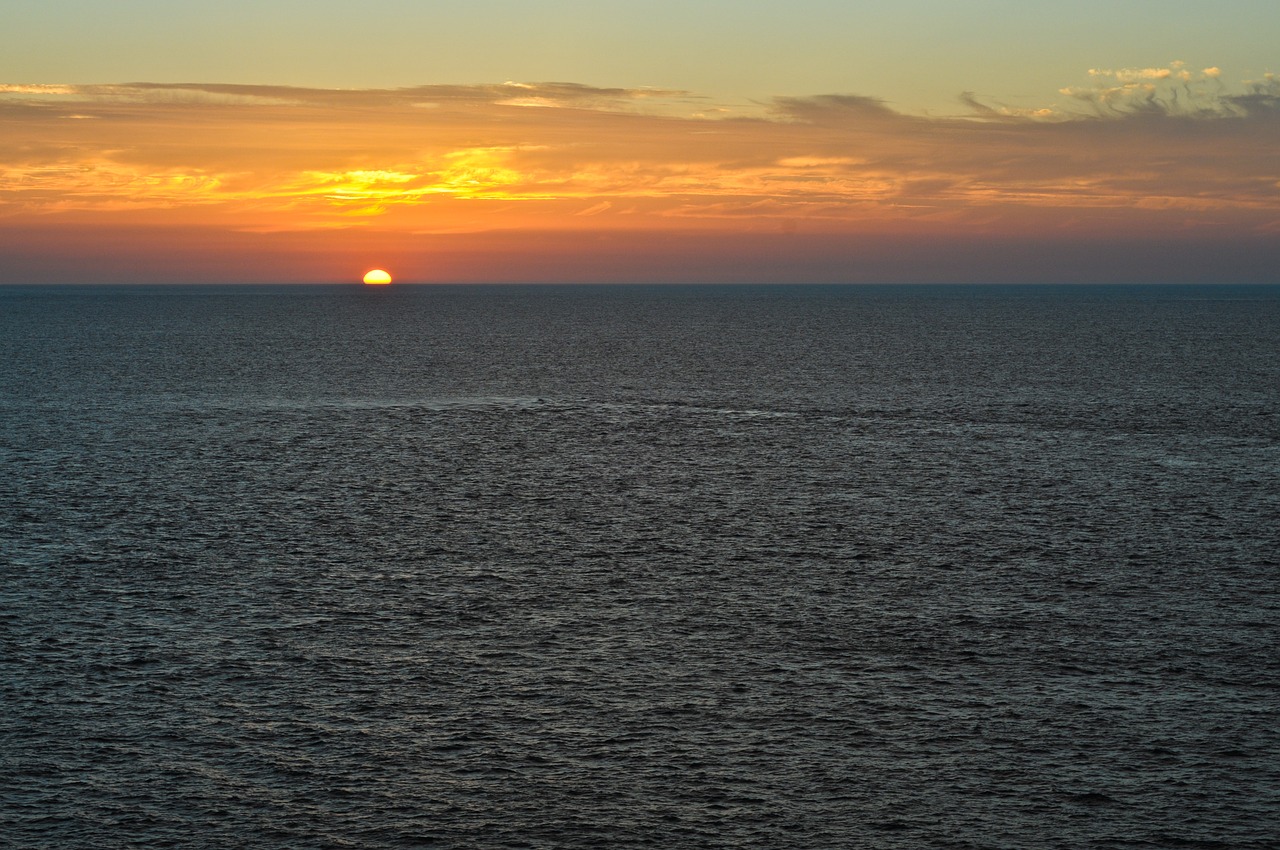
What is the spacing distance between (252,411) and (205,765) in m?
81.7

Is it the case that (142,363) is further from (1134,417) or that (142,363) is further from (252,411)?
(1134,417)

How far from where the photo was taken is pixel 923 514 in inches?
2571

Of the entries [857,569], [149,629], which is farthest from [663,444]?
[149,629]

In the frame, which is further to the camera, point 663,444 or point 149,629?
point 663,444

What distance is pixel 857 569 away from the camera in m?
53.4

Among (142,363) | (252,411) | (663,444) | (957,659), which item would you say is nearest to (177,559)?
(957,659)

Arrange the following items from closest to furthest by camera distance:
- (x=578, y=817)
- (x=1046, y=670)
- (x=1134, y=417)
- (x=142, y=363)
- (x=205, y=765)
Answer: (x=578, y=817) → (x=205, y=765) → (x=1046, y=670) → (x=1134, y=417) → (x=142, y=363)

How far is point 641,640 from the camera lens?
43281 millimetres

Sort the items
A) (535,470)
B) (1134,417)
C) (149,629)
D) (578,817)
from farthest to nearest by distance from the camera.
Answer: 1. (1134,417)
2. (535,470)
3. (149,629)
4. (578,817)

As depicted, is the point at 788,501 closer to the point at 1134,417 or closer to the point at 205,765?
the point at 205,765

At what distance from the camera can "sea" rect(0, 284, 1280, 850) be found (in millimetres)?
30906

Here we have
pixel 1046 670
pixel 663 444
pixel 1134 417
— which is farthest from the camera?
pixel 1134 417

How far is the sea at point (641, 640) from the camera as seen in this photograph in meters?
30.9

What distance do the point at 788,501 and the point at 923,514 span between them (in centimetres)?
739
